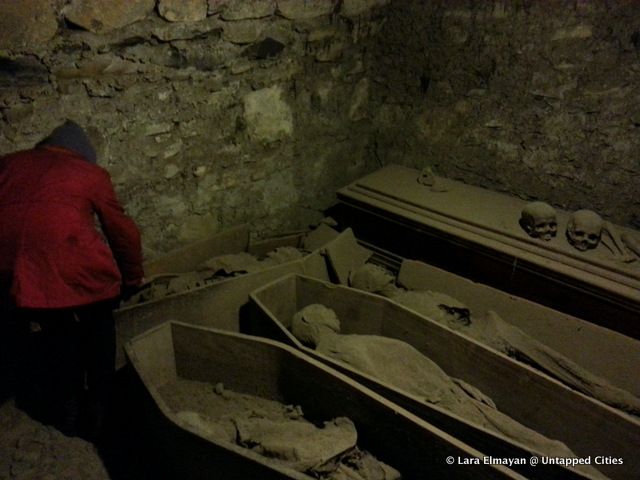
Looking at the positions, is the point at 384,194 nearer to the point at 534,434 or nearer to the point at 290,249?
the point at 290,249

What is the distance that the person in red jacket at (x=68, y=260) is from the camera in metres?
1.82

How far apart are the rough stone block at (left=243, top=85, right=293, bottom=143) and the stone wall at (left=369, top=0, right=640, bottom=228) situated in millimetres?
897

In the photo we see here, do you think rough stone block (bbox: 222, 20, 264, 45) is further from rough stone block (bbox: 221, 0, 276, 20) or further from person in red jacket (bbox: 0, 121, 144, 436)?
person in red jacket (bbox: 0, 121, 144, 436)

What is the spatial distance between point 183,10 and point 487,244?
2.11 meters

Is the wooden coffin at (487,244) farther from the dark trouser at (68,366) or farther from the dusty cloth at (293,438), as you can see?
the dark trouser at (68,366)

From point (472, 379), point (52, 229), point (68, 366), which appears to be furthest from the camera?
point (68, 366)

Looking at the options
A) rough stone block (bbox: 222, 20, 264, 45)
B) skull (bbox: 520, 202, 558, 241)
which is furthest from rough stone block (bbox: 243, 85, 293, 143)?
skull (bbox: 520, 202, 558, 241)

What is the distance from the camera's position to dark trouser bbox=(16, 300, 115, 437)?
211 centimetres

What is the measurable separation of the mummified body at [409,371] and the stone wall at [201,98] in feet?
3.90

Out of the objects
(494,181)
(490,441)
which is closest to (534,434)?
(490,441)

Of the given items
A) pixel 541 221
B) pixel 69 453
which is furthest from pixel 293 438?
pixel 541 221

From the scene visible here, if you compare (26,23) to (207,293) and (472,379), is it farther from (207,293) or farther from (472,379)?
(472,379)

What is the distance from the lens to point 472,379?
231cm

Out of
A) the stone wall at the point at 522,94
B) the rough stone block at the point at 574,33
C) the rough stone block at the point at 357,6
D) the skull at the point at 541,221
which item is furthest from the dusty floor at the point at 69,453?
the rough stone block at the point at 574,33
